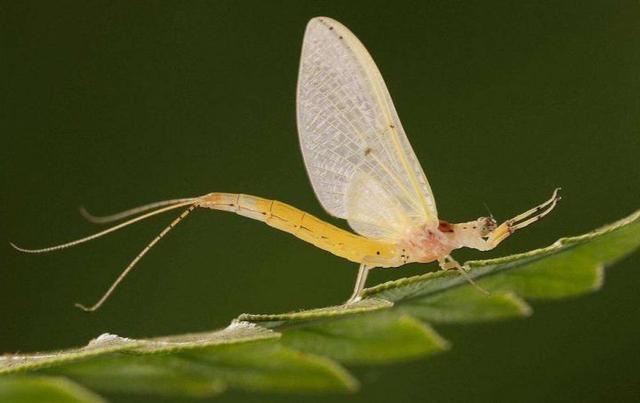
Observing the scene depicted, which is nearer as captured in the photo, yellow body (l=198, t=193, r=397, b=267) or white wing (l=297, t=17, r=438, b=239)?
white wing (l=297, t=17, r=438, b=239)

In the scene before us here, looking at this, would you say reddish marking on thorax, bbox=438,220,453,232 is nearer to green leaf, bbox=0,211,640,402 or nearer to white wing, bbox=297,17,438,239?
white wing, bbox=297,17,438,239

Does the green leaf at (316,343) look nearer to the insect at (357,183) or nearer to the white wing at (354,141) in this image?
the insect at (357,183)

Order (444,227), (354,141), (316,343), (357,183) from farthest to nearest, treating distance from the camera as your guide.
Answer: (444,227) < (357,183) < (354,141) < (316,343)

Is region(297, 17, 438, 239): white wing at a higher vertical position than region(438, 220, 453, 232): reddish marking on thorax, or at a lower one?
higher

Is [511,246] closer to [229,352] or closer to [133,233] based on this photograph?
[133,233]

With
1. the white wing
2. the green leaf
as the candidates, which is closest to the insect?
the white wing

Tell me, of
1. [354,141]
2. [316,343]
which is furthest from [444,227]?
[316,343]

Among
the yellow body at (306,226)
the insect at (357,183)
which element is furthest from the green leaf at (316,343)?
the yellow body at (306,226)

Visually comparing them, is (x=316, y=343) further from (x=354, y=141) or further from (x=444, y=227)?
(x=444, y=227)

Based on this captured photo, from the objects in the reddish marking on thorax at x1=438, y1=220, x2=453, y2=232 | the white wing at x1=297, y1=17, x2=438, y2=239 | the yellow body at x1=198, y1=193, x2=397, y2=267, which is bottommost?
the yellow body at x1=198, y1=193, x2=397, y2=267
